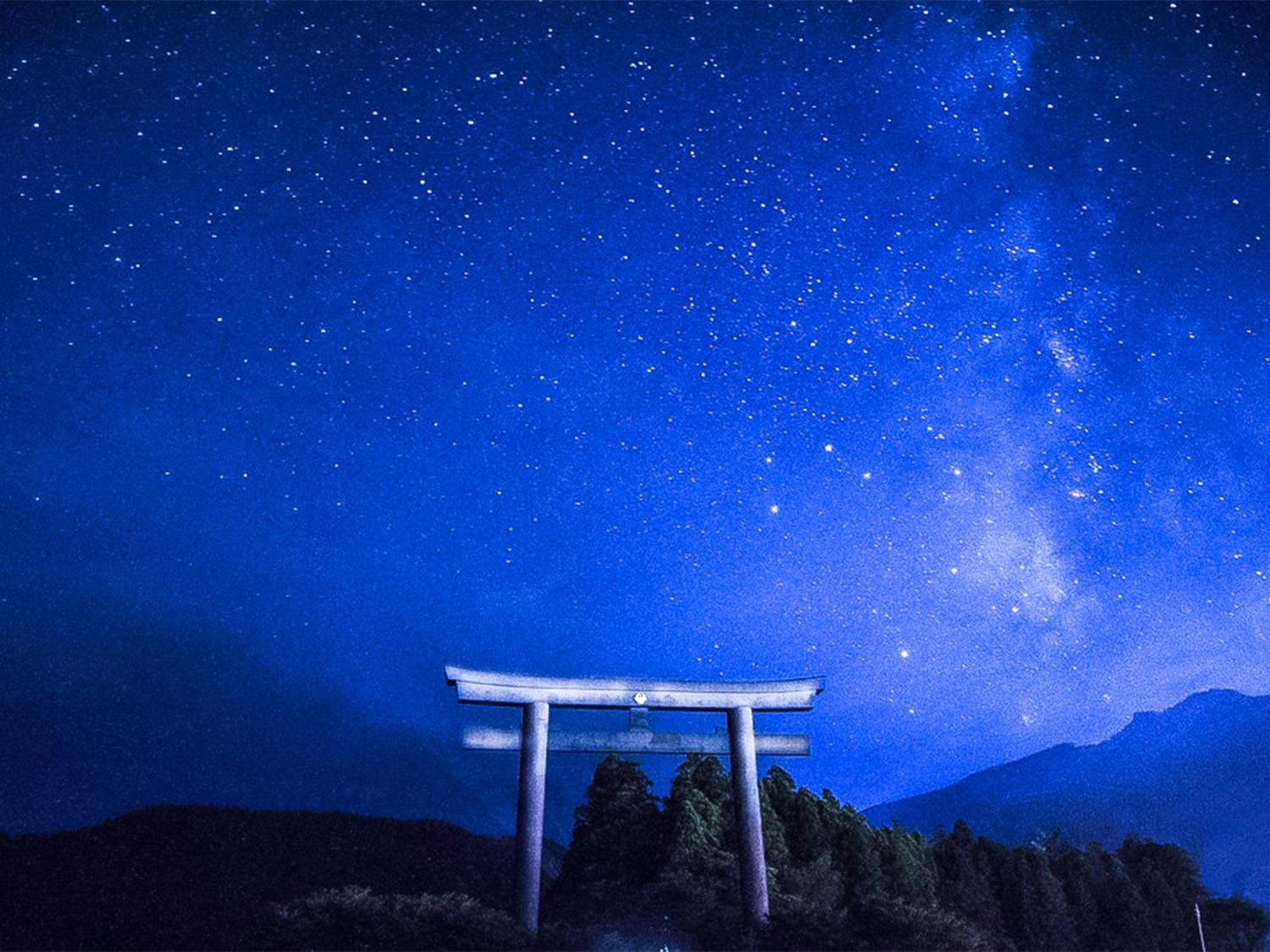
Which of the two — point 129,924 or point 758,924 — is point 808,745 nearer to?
point 758,924

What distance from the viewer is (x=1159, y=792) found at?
87.4 metres

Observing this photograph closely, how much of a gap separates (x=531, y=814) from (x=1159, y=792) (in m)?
104

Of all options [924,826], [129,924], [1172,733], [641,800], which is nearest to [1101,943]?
[641,800]

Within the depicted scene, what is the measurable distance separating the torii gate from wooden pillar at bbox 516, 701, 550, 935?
0.04ft

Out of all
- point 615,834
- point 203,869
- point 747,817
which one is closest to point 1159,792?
point 615,834

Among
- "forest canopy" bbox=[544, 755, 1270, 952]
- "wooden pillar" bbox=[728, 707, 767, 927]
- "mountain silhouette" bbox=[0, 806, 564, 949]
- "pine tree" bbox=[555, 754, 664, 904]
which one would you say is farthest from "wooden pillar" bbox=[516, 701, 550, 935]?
"mountain silhouette" bbox=[0, 806, 564, 949]

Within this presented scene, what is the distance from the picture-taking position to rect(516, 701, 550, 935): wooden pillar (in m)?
8.94

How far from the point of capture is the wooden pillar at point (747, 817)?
934 cm

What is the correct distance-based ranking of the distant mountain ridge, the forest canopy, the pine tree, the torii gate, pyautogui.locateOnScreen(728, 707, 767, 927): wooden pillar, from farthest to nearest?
the distant mountain ridge < the pine tree < the torii gate < pyautogui.locateOnScreen(728, 707, 767, 927): wooden pillar < the forest canopy

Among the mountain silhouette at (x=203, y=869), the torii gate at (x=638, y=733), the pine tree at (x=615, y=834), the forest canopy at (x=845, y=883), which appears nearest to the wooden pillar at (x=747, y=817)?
the torii gate at (x=638, y=733)

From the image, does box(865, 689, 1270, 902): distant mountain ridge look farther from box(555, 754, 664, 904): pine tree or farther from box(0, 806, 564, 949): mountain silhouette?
box(555, 754, 664, 904): pine tree

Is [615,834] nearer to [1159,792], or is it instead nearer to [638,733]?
[638,733]

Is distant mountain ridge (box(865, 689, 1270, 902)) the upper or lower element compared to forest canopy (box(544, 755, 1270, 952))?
upper

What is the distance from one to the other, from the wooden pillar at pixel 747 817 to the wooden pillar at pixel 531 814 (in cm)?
248
